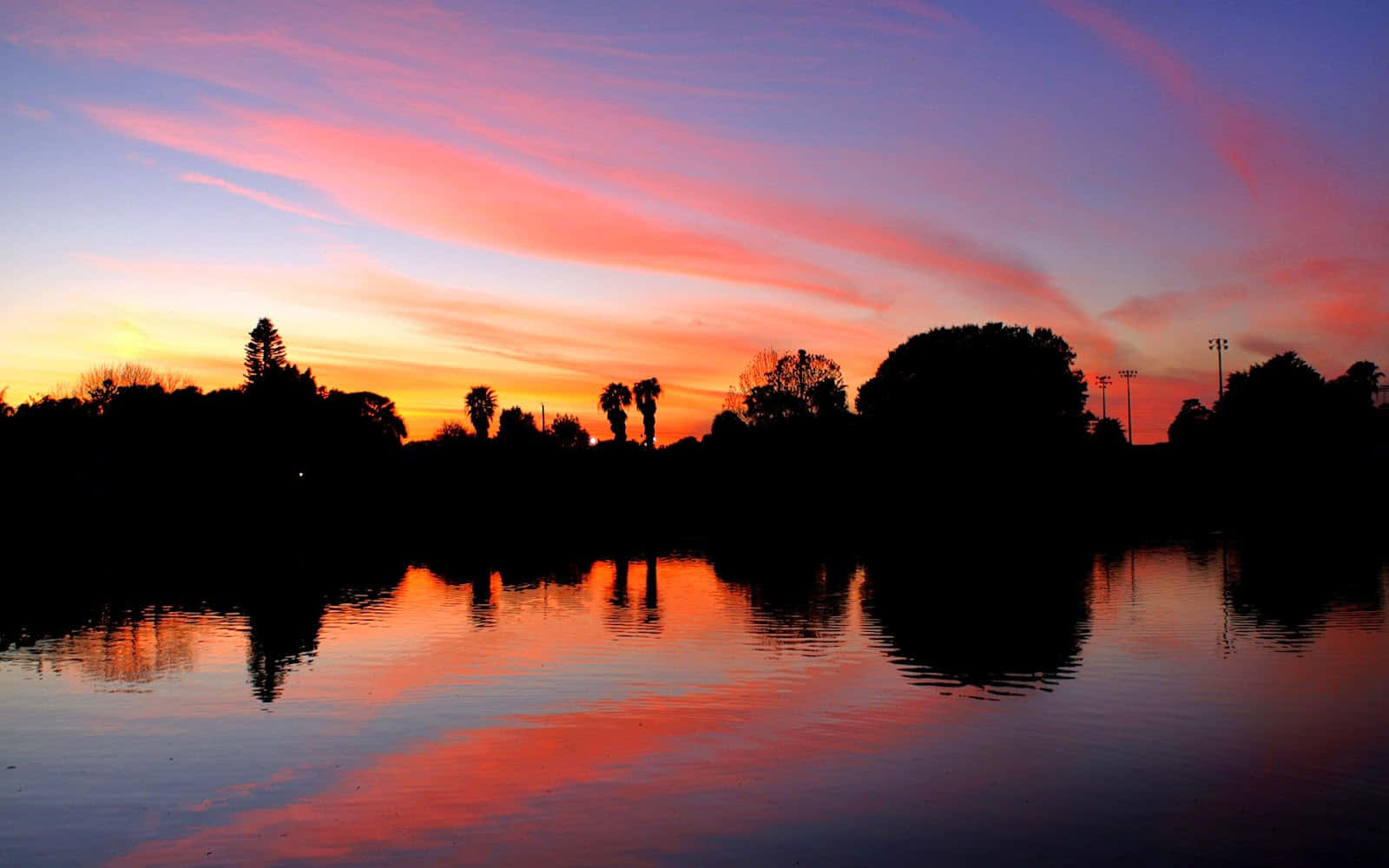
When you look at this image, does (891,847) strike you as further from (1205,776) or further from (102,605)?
(102,605)

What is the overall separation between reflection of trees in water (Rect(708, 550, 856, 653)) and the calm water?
0.37m

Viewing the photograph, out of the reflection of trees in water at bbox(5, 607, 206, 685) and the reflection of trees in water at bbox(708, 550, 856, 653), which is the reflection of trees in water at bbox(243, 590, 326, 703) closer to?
the reflection of trees in water at bbox(5, 607, 206, 685)

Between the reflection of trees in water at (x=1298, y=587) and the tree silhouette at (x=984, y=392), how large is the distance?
3410 cm

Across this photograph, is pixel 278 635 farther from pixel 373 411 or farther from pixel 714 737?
pixel 373 411

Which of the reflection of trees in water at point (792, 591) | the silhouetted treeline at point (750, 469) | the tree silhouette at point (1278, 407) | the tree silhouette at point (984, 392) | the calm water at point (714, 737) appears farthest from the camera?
the tree silhouette at point (1278, 407)

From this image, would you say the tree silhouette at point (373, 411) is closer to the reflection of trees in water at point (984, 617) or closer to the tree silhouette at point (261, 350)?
the tree silhouette at point (261, 350)

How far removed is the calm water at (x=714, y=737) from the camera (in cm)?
1360

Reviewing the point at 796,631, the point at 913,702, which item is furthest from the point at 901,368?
the point at 913,702

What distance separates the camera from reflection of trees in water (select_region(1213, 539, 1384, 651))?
29.3m

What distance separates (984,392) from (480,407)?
9428 centimetres

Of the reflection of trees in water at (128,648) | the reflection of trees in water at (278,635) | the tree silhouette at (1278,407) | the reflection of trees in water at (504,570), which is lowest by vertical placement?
the reflection of trees in water at (128,648)

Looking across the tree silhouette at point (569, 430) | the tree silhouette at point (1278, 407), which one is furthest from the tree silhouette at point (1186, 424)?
the tree silhouette at point (569, 430)

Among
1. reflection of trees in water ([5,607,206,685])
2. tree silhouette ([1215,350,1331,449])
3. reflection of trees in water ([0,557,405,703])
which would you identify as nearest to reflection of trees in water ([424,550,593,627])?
reflection of trees in water ([0,557,405,703])

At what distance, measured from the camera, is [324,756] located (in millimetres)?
17797
